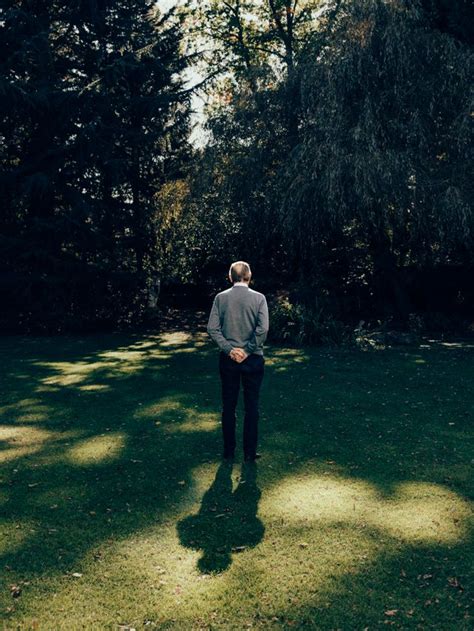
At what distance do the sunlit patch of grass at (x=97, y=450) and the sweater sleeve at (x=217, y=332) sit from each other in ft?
5.77

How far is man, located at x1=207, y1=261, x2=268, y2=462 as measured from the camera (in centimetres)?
548

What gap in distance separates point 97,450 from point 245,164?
1086cm

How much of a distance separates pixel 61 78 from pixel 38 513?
16.7 meters

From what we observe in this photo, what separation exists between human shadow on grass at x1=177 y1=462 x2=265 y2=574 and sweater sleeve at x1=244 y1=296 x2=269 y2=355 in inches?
49.4

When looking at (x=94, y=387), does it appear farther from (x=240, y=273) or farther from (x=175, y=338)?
(x=175, y=338)

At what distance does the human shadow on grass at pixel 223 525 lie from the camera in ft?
13.1

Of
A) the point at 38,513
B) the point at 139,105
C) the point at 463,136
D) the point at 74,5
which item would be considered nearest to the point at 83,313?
the point at 139,105

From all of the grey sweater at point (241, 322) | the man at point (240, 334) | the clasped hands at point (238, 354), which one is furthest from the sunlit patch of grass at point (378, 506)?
the grey sweater at point (241, 322)

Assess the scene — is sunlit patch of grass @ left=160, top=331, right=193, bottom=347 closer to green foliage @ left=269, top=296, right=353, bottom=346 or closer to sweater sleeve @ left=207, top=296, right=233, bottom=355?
green foliage @ left=269, top=296, right=353, bottom=346

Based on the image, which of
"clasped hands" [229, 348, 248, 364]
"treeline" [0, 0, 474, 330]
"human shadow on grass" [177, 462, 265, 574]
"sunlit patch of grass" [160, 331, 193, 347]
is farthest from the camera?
"sunlit patch of grass" [160, 331, 193, 347]

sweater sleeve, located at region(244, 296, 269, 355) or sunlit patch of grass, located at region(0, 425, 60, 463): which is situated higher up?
sweater sleeve, located at region(244, 296, 269, 355)

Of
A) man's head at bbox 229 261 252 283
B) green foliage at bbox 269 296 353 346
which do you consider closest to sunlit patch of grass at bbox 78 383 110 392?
man's head at bbox 229 261 252 283

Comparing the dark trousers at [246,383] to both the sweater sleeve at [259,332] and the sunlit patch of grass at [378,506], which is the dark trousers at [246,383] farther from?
the sunlit patch of grass at [378,506]

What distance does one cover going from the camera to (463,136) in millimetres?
12508
